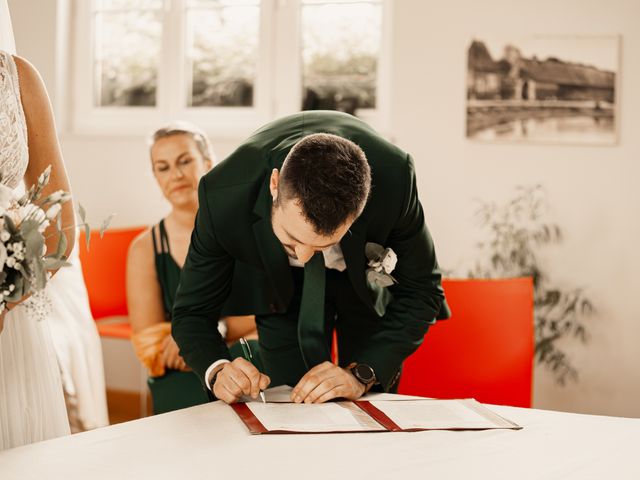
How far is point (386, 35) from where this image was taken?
4.80m

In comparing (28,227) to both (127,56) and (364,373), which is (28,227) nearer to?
(364,373)

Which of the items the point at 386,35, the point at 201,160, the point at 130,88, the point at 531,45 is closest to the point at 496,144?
the point at 531,45

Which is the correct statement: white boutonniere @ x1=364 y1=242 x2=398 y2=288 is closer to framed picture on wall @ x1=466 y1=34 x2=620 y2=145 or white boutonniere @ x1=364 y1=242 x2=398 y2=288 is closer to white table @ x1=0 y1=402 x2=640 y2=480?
white table @ x1=0 y1=402 x2=640 y2=480

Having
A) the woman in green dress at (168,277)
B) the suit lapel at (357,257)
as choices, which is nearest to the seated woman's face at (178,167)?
the woman in green dress at (168,277)

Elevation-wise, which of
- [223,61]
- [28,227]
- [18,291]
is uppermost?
[223,61]

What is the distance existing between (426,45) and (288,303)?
8.67 ft

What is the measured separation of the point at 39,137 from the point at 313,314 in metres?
0.80

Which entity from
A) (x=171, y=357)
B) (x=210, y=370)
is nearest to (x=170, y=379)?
(x=171, y=357)

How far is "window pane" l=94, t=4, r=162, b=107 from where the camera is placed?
17.2 ft

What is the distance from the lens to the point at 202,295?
2.14 meters

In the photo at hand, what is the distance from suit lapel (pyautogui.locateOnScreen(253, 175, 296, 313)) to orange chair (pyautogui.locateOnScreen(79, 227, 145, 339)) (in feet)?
8.27

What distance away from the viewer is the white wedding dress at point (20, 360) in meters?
1.87

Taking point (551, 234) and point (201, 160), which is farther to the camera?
point (551, 234)

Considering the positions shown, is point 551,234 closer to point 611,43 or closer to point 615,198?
point 615,198
